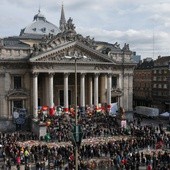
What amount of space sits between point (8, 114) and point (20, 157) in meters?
24.2

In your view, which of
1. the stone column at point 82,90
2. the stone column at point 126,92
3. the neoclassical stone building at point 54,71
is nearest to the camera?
the neoclassical stone building at point 54,71

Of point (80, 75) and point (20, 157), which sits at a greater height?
point (80, 75)

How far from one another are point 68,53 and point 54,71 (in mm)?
4020

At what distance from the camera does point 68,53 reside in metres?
61.7

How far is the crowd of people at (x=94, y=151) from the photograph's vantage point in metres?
34.4

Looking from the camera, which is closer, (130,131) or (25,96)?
(130,131)

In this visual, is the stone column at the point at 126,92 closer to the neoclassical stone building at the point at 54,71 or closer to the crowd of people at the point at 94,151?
the neoclassical stone building at the point at 54,71

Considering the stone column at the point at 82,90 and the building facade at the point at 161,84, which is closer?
the stone column at the point at 82,90

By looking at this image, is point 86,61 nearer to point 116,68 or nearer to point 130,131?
point 116,68

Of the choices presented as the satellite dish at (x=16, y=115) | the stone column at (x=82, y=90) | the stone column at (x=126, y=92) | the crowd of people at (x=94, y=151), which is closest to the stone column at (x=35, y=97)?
the satellite dish at (x=16, y=115)

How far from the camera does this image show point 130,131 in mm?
53125

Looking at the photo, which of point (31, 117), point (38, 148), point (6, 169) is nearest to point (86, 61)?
point (31, 117)

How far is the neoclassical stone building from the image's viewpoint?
59938 millimetres

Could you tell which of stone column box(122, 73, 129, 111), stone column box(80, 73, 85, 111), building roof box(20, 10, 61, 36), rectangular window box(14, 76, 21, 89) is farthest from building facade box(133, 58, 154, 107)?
rectangular window box(14, 76, 21, 89)
